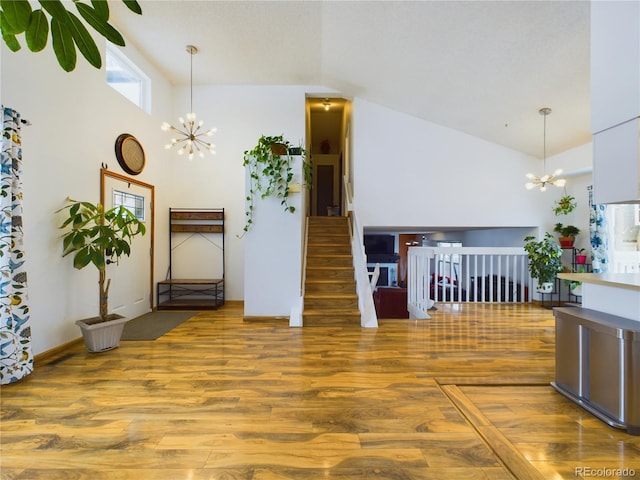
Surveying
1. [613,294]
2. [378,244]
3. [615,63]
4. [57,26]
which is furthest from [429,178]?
[57,26]

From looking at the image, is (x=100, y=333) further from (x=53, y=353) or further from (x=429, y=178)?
(x=429, y=178)

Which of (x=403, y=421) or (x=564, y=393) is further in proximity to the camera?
(x=564, y=393)

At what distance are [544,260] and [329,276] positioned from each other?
12.1 feet

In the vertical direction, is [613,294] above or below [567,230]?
below

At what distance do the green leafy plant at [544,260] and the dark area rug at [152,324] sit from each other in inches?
230

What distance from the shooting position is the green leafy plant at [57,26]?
0.65 metres

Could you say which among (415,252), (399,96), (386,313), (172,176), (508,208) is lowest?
(386,313)

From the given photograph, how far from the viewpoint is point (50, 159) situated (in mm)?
→ 3180

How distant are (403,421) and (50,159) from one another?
4077 mm

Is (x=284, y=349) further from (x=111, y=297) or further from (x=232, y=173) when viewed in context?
(x=232, y=173)

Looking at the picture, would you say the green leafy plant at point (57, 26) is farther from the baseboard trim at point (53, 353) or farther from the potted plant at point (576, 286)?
the potted plant at point (576, 286)

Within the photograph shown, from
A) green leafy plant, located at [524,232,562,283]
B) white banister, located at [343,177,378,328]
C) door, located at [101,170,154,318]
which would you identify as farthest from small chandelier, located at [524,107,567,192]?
door, located at [101,170,154,318]

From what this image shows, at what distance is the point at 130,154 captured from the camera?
4504 millimetres

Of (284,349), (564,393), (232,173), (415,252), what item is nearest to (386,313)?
(415,252)
